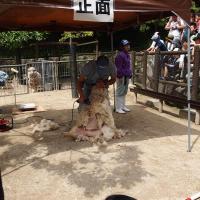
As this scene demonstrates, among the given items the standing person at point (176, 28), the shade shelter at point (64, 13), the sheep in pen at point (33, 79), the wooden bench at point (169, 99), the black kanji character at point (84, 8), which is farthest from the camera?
the sheep in pen at point (33, 79)

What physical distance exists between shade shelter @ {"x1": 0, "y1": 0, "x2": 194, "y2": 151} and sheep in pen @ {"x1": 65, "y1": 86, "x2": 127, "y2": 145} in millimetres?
1542

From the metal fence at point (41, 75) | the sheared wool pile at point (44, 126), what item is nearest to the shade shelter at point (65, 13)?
the sheared wool pile at point (44, 126)

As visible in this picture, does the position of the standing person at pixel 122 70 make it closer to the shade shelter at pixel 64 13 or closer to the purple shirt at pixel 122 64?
the purple shirt at pixel 122 64

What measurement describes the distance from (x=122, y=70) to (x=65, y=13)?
263 cm

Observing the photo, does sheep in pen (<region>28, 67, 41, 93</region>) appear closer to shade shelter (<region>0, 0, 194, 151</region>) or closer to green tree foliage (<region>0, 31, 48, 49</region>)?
green tree foliage (<region>0, 31, 48, 49</region>)

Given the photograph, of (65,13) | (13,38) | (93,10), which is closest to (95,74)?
(65,13)

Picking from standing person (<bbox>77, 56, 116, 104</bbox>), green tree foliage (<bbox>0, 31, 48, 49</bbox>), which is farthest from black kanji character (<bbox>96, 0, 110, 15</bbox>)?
green tree foliage (<bbox>0, 31, 48, 49</bbox>)

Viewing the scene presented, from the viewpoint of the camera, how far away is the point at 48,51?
59.8 ft

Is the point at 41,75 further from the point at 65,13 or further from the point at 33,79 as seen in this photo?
the point at 65,13

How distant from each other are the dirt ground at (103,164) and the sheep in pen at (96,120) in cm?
24

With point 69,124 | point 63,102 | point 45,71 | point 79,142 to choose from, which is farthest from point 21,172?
point 45,71

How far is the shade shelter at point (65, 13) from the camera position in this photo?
5000mm

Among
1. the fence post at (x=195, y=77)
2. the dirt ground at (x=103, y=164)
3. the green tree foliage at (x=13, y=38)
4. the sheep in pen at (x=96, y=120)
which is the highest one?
Answer: the green tree foliage at (x=13, y=38)

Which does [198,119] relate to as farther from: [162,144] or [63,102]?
[63,102]
